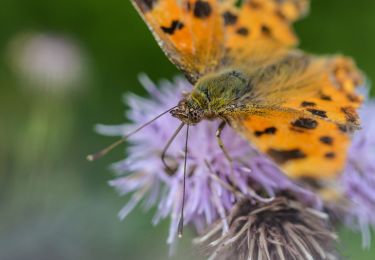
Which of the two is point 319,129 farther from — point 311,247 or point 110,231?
point 110,231

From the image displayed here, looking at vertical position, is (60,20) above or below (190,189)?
above

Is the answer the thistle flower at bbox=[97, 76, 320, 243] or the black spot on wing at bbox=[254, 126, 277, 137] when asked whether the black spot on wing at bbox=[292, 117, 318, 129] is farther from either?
the thistle flower at bbox=[97, 76, 320, 243]

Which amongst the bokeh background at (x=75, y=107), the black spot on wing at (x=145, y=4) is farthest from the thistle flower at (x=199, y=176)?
the black spot on wing at (x=145, y=4)

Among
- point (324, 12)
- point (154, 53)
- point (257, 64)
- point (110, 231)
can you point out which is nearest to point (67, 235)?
point (110, 231)

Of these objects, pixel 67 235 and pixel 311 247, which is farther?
pixel 67 235

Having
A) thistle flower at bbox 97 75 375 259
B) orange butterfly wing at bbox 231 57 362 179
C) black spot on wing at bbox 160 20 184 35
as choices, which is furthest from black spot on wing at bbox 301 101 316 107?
black spot on wing at bbox 160 20 184 35

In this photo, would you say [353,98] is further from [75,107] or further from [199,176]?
[75,107]

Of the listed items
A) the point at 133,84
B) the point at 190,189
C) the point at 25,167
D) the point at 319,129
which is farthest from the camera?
the point at 133,84
